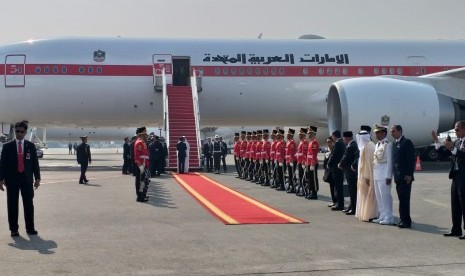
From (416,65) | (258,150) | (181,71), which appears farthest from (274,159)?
(416,65)

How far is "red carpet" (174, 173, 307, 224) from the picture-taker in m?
9.48

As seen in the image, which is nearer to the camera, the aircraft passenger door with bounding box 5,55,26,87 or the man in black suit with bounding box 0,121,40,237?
the man in black suit with bounding box 0,121,40,237

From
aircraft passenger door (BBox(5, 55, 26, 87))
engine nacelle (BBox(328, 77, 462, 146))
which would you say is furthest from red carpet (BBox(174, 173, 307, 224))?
aircraft passenger door (BBox(5, 55, 26, 87))

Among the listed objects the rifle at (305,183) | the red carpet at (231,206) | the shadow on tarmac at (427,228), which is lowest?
the shadow on tarmac at (427,228)

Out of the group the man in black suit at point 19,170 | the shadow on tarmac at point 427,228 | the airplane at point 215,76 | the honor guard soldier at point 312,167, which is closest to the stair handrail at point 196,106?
the airplane at point 215,76

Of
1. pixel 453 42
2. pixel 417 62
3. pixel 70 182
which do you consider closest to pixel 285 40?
pixel 417 62

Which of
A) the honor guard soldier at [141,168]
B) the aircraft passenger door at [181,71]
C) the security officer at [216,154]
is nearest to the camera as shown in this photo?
the honor guard soldier at [141,168]

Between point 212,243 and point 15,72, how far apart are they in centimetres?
1642

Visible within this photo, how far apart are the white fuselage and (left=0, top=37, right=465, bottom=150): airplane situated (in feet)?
0.12

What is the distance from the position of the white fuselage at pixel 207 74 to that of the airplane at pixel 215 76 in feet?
0.12

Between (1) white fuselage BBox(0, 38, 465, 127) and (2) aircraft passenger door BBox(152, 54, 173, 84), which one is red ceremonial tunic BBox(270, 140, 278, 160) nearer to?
(1) white fuselage BBox(0, 38, 465, 127)

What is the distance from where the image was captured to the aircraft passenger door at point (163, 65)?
2225 cm

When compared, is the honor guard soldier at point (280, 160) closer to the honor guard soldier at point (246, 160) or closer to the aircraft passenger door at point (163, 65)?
the honor guard soldier at point (246, 160)

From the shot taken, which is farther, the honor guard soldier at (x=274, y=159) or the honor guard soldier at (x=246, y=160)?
the honor guard soldier at (x=246, y=160)
